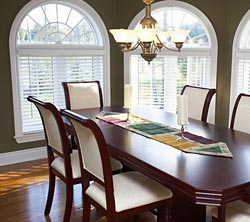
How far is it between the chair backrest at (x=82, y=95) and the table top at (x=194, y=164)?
1.19 metres

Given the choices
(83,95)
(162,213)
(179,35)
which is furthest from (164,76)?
(162,213)

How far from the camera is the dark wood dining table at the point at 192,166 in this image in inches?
68.1

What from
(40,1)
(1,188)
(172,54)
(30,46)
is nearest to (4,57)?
(30,46)

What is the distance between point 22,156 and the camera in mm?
4570

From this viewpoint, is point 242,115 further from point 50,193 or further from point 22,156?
point 22,156

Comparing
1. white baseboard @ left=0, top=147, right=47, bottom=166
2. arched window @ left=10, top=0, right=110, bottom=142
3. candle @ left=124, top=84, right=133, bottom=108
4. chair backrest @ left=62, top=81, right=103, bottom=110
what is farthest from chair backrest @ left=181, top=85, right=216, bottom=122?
white baseboard @ left=0, top=147, right=47, bottom=166

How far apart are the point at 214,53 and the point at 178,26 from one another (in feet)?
2.24

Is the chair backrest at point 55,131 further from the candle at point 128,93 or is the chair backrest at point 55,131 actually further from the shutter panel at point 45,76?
the shutter panel at point 45,76

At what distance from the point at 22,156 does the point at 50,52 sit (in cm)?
145

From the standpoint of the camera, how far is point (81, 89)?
4121mm

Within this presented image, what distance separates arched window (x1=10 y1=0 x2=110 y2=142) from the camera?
14.5 ft

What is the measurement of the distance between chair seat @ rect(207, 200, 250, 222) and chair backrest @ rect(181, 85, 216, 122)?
1515mm

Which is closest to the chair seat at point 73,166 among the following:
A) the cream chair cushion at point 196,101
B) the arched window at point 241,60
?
the cream chair cushion at point 196,101

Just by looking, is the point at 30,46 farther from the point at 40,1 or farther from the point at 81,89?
the point at 81,89
